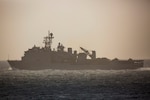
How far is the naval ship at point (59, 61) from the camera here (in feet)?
138

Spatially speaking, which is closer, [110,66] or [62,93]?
[62,93]

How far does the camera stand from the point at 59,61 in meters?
42.8

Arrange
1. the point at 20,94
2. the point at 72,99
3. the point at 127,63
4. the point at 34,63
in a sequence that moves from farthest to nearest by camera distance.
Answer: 1. the point at 127,63
2. the point at 34,63
3. the point at 20,94
4. the point at 72,99

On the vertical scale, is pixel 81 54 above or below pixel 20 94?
above

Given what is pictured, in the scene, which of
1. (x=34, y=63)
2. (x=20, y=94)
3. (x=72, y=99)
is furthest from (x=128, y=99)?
(x=34, y=63)

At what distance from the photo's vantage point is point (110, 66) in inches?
1736

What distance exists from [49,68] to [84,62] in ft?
12.0

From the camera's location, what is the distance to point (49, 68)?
44.1 metres

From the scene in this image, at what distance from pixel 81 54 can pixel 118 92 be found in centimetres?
2404

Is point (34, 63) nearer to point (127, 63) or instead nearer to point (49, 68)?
point (49, 68)

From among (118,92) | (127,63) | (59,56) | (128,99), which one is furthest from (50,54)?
(128,99)

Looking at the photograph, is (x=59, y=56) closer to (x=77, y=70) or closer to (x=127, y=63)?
(x=77, y=70)

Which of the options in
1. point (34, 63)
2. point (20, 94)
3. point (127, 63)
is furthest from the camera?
point (127, 63)

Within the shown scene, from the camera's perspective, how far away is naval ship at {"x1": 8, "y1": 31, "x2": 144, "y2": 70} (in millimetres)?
41938
